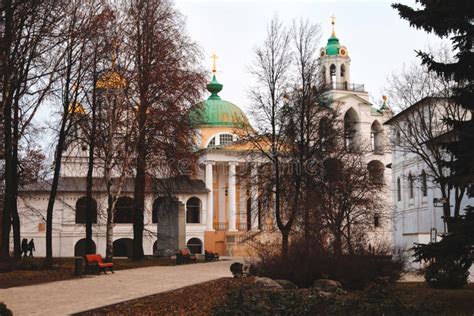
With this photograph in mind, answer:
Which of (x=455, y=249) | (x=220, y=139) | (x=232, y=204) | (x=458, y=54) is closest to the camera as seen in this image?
(x=455, y=249)

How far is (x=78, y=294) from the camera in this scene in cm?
1542

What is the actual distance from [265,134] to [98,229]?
29.3 meters

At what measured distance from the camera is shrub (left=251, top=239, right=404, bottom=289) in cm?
1648

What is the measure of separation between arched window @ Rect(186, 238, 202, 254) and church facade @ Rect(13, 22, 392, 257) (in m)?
0.09

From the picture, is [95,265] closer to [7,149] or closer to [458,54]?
[7,149]

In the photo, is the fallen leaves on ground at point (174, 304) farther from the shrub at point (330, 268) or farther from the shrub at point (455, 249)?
the shrub at point (455, 249)

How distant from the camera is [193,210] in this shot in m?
59.6

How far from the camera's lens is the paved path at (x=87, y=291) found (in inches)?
516

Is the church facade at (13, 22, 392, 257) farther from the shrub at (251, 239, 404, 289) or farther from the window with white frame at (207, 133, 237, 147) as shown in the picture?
the shrub at (251, 239, 404, 289)

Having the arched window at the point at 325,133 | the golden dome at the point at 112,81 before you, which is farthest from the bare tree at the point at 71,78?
the arched window at the point at 325,133

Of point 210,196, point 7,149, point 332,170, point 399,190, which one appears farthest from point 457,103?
point 210,196

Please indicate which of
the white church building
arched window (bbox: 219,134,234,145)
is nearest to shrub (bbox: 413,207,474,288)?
the white church building

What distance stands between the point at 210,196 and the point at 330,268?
42.8 meters

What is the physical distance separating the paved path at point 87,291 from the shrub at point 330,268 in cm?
292
